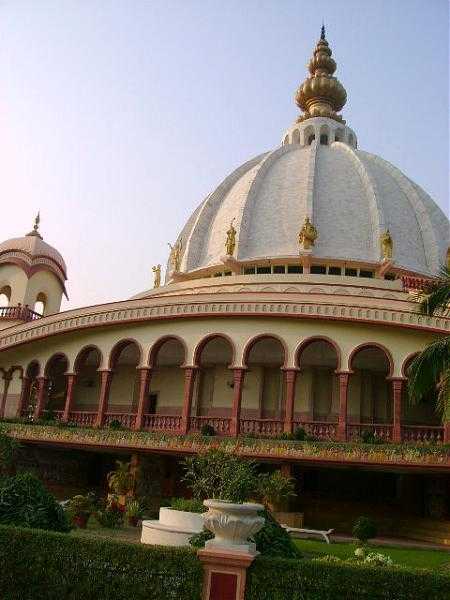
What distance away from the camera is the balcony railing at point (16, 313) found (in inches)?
1422

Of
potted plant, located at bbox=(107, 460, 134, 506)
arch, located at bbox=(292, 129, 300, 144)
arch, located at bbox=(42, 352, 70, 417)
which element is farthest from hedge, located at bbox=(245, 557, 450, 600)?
arch, located at bbox=(292, 129, 300, 144)

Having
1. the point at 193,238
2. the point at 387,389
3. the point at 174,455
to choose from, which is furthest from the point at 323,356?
the point at 193,238

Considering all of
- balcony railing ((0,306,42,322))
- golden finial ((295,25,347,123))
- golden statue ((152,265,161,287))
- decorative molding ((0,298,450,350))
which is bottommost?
decorative molding ((0,298,450,350))

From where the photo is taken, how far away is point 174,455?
906 inches

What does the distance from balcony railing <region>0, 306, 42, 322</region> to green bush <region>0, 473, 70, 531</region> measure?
2557 cm

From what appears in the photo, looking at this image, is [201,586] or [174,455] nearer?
[201,586]

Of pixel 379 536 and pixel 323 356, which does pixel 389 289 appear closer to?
pixel 323 356

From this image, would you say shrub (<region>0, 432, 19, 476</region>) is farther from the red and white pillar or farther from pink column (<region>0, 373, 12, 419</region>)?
the red and white pillar

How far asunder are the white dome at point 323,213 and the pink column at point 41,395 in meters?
10.7

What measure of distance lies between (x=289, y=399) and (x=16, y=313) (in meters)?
18.8

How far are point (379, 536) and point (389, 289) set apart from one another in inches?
460

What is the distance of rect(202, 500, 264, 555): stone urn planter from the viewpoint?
867 centimetres

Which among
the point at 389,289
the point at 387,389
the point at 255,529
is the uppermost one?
the point at 389,289

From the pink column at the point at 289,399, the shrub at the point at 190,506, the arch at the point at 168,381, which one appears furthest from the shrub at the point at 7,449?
the shrub at the point at 190,506
